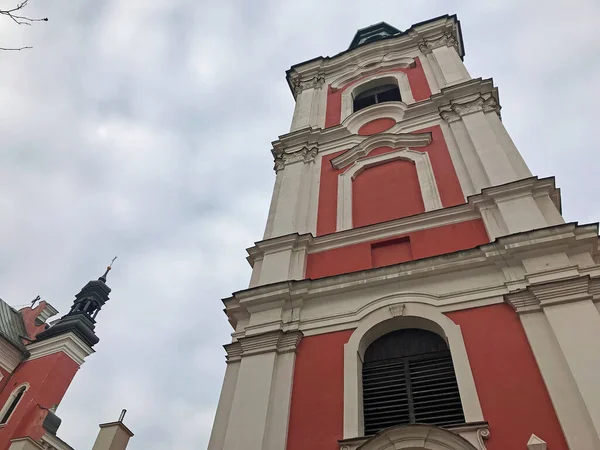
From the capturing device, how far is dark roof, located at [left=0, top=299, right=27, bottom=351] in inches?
959

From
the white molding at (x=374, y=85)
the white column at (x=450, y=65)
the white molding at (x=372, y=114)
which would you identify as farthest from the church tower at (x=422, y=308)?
the white molding at (x=374, y=85)

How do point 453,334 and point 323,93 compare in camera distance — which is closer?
point 453,334

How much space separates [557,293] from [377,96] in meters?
11.3

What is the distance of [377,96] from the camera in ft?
57.6

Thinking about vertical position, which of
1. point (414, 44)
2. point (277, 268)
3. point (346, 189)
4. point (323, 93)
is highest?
point (414, 44)

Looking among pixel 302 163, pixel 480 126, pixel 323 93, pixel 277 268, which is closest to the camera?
pixel 277 268

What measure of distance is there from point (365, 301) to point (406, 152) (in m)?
5.21

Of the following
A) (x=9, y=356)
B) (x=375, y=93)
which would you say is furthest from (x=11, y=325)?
(x=375, y=93)

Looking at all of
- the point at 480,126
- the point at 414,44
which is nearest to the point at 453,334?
the point at 480,126

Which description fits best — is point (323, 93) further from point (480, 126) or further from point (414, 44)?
point (480, 126)

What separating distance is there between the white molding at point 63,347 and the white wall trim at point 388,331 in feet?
63.0

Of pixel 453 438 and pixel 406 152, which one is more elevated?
pixel 406 152

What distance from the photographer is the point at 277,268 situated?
10828 mm

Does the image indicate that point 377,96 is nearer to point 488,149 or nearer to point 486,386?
point 488,149
